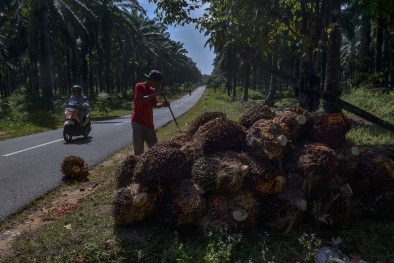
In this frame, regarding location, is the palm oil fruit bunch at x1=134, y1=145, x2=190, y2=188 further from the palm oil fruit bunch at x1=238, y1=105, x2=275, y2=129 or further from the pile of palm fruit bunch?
the palm oil fruit bunch at x1=238, y1=105, x2=275, y2=129

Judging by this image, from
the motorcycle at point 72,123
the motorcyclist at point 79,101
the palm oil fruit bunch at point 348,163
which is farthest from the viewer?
the motorcyclist at point 79,101

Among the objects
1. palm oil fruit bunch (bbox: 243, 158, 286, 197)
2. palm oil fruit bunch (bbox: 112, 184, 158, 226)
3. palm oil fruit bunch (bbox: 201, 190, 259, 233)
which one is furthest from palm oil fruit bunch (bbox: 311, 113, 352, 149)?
palm oil fruit bunch (bbox: 112, 184, 158, 226)

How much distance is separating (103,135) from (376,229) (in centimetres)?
1090

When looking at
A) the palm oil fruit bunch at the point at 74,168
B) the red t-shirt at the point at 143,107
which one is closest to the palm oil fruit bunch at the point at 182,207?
the red t-shirt at the point at 143,107

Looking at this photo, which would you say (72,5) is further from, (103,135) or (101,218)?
(101,218)

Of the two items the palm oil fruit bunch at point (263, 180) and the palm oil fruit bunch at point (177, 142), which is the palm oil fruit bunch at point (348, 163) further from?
the palm oil fruit bunch at point (177, 142)

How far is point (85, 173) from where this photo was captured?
6883 mm

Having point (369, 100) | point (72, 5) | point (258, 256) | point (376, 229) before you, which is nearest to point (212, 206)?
point (258, 256)

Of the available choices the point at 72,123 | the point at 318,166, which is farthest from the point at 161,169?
the point at 72,123

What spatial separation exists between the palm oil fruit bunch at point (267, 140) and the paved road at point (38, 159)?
3.38m

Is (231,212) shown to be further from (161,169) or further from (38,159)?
(38,159)

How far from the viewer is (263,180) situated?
3799 mm

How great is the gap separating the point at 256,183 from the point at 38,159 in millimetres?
6649

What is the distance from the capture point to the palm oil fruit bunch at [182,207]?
11.8 ft
